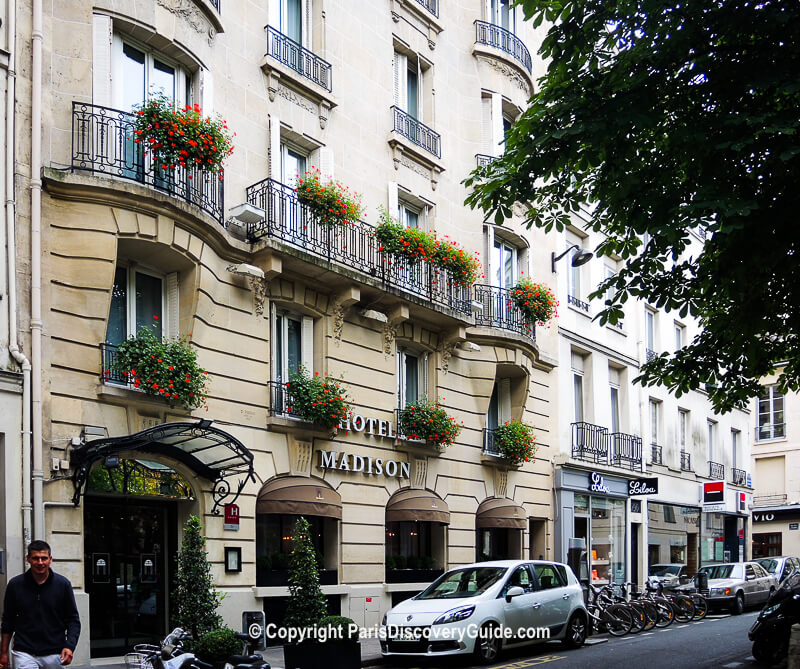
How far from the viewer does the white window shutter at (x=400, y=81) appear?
22.5 meters

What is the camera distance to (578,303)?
97.3ft

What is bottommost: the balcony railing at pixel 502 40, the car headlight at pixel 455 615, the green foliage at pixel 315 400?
the car headlight at pixel 455 615

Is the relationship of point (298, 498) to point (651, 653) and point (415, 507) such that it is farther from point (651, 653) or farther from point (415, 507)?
point (651, 653)

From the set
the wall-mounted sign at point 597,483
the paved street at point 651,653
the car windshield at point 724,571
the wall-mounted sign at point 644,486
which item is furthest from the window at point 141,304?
the wall-mounted sign at point 644,486

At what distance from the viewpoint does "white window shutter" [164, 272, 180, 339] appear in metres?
15.8

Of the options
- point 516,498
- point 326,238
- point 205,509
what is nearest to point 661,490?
point 516,498

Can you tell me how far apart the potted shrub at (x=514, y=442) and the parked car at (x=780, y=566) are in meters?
9.73

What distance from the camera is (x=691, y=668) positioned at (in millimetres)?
14438

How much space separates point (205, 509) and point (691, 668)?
7844 millimetres

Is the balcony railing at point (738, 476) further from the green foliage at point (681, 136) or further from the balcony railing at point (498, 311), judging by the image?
the green foliage at point (681, 136)

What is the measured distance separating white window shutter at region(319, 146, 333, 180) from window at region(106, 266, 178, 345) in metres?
4.58

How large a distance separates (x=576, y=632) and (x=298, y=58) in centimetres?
1187

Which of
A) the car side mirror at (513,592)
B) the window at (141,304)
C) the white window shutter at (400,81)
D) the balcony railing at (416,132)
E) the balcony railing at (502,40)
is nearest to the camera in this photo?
the window at (141,304)

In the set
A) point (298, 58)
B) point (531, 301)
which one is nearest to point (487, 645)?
point (531, 301)
